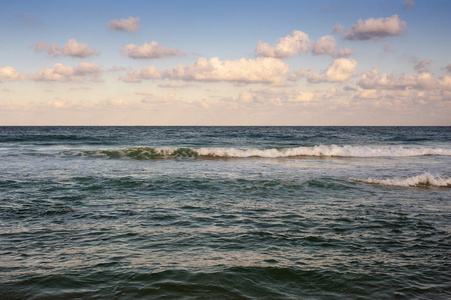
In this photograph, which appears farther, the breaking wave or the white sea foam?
the white sea foam

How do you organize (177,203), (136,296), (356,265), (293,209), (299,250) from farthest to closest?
1. (177,203)
2. (293,209)
3. (299,250)
4. (356,265)
5. (136,296)

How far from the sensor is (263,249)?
20.5 ft

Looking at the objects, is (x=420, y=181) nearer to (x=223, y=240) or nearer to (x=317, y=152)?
(x=223, y=240)

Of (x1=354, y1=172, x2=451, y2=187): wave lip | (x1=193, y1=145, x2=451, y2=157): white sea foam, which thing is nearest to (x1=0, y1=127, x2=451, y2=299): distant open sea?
(x1=354, y1=172, x2=451, y2=187): wave lip

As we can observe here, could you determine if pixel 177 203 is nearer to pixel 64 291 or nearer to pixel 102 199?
pixel 102 199

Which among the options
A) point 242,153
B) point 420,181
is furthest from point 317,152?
point 420,181

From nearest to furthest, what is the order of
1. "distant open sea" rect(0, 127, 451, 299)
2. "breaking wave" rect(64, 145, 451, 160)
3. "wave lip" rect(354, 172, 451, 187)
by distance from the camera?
"distant open sea" rect(0, 127, 451, 299)
"wave lip" rect(354, 172, 451, 187)
"breaking wave" rect(64, 145, 451, 160)

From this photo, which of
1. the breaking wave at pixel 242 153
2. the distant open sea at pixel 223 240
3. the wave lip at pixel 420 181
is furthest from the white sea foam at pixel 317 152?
the distant open sea at pixel 223 240

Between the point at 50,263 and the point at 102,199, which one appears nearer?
the point at 50,263

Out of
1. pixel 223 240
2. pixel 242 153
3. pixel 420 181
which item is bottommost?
pixel 223 240

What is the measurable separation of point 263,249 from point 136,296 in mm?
2554

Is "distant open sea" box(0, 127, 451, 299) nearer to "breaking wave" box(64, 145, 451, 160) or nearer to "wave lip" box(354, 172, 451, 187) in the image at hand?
"wave lip" box(354, 172, 451, 187)

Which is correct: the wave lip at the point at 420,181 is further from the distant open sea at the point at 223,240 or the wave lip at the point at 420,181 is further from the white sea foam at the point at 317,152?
the white sea foam at the point at 317,152

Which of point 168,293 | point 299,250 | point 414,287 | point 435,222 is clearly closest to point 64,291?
point 168,293
